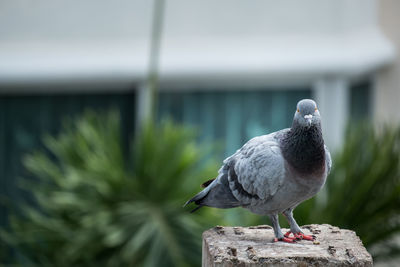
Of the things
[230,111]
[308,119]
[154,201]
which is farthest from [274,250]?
[230,111]

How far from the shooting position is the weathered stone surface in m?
2.87

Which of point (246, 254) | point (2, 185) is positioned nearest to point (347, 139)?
point (246, 254)

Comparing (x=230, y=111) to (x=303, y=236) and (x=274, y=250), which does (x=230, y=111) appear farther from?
(x=274, y=250)

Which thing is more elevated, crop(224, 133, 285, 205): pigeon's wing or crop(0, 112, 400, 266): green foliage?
crop(224, 133, 285, 205): pigeon's wing

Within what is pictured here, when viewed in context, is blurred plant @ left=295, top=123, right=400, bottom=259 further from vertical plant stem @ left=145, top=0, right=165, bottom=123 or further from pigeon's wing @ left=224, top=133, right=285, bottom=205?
pigeon's wing @ left=224, top=133, right=285, bottom=205

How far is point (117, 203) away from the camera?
7.41m

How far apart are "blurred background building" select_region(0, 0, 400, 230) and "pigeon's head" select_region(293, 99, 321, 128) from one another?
262 inches

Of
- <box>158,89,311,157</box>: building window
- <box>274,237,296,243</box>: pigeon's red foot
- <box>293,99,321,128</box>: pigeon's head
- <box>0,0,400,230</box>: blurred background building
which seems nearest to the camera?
<box>293,99,321,128</box>: pigeon's head

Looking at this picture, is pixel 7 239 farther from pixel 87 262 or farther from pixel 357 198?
pixel 357 198

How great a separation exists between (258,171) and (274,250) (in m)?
0.33

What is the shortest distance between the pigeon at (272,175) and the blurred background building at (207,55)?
627cm

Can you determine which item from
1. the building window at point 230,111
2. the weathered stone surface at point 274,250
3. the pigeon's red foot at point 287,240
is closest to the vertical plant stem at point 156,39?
the building window at point 230,111

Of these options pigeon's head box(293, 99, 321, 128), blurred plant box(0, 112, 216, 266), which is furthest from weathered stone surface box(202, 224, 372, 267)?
blurred plant box(0, 112, 216, 266)

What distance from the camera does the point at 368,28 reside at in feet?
33.2
